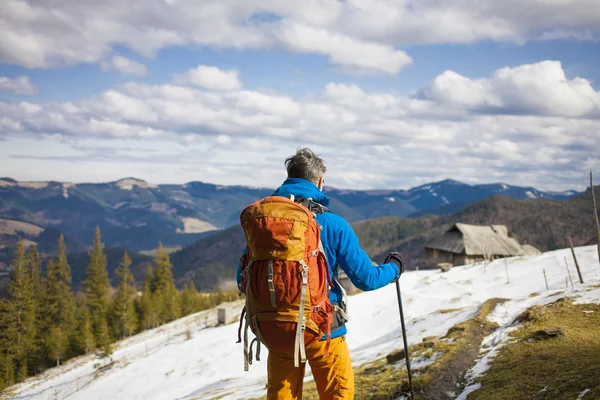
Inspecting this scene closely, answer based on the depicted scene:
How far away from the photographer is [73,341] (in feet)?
239

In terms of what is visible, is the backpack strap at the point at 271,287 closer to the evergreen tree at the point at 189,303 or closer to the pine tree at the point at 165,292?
the pine tree at the point at 165,292

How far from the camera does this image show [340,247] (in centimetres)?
523

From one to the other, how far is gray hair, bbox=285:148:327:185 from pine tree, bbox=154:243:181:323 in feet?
268

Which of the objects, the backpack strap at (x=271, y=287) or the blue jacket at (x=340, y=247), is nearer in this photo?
the backpack strap at (x=271, y=287)

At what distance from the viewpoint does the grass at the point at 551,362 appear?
23.6 feet

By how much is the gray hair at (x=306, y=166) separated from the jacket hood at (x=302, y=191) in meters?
0.10

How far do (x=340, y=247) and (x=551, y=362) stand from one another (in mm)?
6061

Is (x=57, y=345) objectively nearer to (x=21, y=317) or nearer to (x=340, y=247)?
(x=21, y=317)

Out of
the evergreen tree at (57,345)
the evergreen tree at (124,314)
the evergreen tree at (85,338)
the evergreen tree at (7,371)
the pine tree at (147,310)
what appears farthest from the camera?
the pine tree at (147,310)

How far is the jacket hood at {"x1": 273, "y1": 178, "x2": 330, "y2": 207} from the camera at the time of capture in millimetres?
5305

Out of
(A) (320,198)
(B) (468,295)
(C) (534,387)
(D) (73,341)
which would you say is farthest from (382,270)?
(D) (73,341)

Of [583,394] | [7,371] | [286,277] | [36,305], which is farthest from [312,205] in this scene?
[36,305]

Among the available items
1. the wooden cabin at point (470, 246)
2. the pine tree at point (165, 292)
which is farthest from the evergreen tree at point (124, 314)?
the wooden cabin at point (470, 246)

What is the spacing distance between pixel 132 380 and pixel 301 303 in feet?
121
